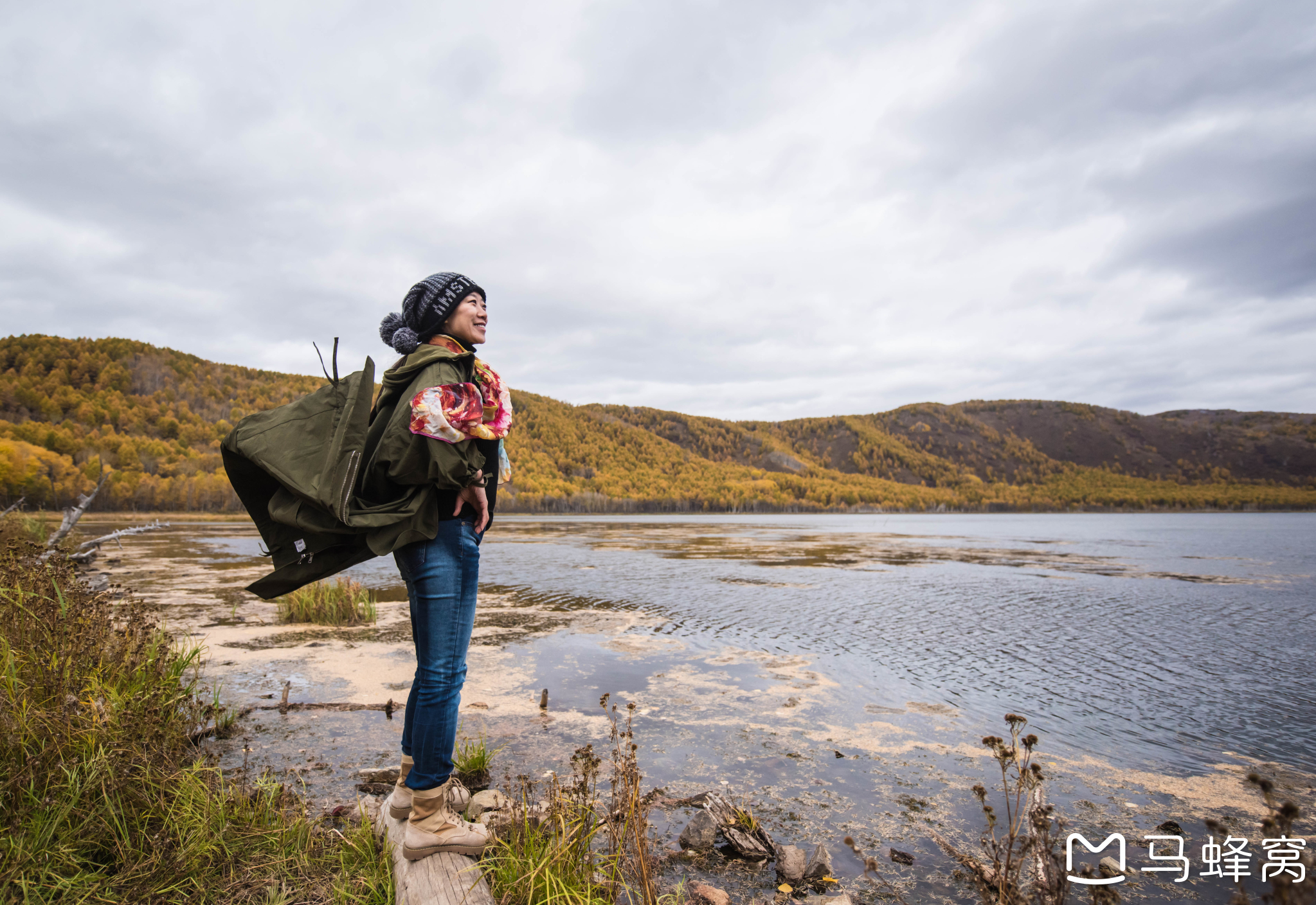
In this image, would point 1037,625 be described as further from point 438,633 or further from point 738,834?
point 438,633

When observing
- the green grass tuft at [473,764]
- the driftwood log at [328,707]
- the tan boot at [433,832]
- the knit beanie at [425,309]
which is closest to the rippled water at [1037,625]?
the green grass tuft at [473,764]

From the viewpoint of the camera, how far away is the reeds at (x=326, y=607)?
10.1 meters

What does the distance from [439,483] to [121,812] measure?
2112 mm

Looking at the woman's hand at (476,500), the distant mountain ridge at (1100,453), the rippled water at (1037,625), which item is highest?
the distant mountain ridge at (1100,453)

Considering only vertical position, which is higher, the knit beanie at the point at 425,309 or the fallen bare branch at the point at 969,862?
the knit beanie at the point at 425,309

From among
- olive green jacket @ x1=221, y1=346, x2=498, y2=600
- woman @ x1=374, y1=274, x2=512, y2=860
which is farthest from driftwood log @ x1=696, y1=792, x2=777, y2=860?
olive green jacket @ x1=221, y1=346, x2=498, y2=600

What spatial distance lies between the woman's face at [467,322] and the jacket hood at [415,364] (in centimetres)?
25

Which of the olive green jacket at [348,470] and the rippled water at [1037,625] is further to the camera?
the rippled water at [1037,625]

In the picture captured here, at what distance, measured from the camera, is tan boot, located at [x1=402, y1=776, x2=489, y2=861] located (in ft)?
8.34

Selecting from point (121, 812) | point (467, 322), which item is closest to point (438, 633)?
point (467, 322)

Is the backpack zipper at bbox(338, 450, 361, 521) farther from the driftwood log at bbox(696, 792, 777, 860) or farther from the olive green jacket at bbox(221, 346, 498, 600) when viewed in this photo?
the driftwood log at bbox(696, 792, 777, 860)

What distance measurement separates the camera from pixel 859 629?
35.3ft

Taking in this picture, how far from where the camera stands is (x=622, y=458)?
136 m

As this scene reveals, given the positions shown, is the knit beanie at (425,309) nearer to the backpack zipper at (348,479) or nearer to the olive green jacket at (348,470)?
the olive green jacket at (348,470)
